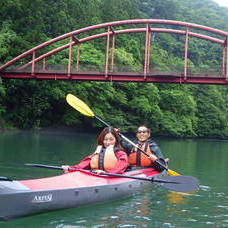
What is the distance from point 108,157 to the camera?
6.94 m

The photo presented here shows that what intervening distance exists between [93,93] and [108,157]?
23.9m

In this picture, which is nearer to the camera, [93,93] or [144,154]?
[144,154]

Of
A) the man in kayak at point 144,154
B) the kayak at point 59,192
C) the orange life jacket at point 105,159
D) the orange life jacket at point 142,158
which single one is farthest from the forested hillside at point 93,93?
the kayak at point 59,192

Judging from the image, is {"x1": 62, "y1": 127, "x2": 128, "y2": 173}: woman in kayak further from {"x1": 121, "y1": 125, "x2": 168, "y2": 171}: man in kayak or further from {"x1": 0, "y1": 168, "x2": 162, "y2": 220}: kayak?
{"x1": 121, "y1": 125, "x2": 168, "y2": 171}: man in kayak

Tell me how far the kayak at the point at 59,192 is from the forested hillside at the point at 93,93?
16.0 metres

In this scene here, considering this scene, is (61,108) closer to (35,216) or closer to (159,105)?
(159,105)

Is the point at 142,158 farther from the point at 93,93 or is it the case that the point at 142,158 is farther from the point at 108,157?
the point at 93,93

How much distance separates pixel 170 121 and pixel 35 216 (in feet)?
104

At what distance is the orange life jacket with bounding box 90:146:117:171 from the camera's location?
6.94m

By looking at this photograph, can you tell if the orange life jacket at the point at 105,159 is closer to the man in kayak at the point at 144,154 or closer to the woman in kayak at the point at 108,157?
the woman in kayak at the point at 108,157

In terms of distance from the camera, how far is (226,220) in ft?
20.2

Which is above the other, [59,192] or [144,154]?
[144,154]

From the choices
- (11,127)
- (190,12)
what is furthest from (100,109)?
(190,12)

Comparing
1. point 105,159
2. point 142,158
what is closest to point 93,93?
point 142,158
